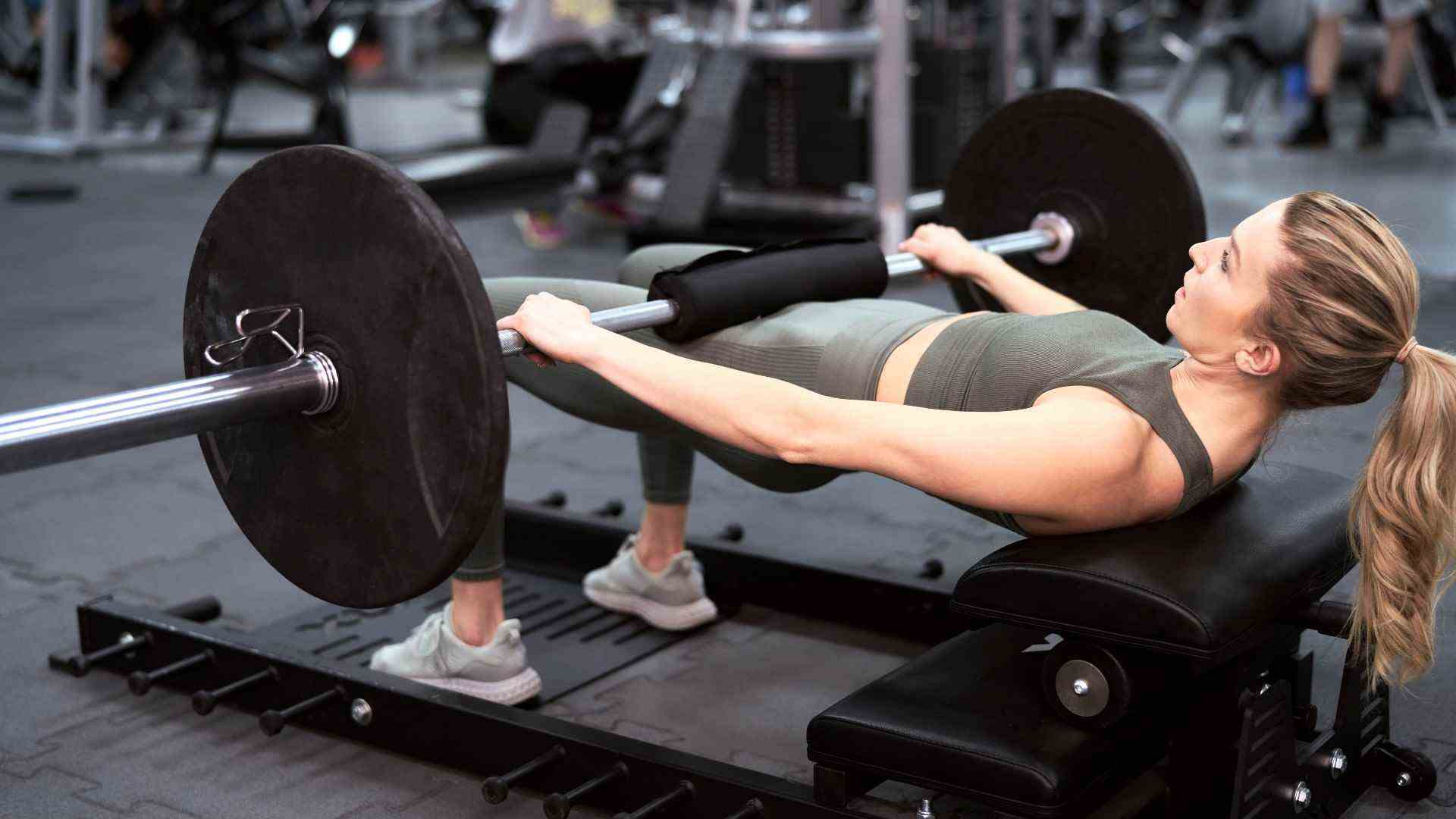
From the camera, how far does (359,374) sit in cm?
160

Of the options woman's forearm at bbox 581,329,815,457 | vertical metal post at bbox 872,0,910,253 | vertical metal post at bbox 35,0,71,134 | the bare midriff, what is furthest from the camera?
vertical metal post at bbox 35,0,71,134

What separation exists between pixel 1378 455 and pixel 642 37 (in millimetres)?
5471

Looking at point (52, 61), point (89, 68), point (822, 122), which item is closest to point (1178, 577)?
point (822, 122)

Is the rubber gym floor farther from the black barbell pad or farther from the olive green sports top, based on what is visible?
the black barbell pad

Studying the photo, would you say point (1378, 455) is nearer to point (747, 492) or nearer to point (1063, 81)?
point (747, 492)

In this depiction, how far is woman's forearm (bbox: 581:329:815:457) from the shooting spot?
5.41ft

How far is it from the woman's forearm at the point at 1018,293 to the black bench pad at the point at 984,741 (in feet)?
2.14

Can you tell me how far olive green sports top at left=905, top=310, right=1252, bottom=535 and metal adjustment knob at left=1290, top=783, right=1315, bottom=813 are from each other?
337 mm

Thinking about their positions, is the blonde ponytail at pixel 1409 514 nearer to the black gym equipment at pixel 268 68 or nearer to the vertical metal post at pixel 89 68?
the black gym equipment at pixel 268 68

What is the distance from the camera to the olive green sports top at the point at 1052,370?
5.41ft

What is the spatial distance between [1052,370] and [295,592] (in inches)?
59.2

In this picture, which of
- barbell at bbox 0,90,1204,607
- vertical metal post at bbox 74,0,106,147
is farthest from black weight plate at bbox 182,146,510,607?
vertical metal post at bbox 74,0,106,147

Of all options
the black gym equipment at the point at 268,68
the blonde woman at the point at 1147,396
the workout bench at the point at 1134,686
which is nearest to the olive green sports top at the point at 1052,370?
the blonde woman at the point at 1147,396

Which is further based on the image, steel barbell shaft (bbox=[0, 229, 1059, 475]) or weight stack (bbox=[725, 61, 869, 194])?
weight stack (bbox=[725, 61, 869, 194])
